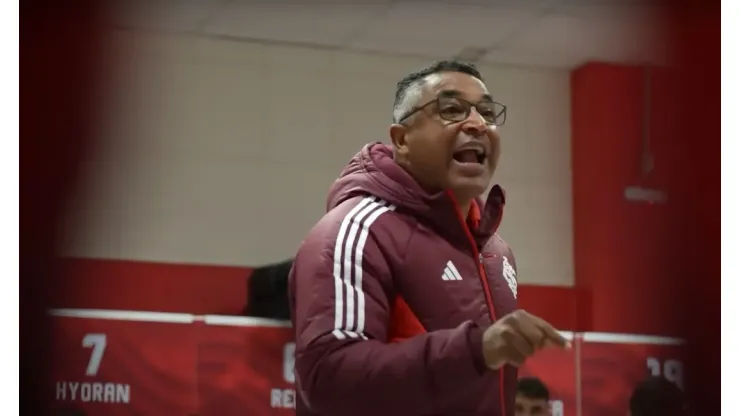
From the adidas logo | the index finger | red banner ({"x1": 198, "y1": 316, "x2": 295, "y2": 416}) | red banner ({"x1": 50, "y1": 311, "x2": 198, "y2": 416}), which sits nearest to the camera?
the index finger

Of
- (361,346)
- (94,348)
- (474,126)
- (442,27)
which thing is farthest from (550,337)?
(94,348)

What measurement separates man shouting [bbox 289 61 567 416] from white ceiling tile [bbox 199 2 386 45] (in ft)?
1.44

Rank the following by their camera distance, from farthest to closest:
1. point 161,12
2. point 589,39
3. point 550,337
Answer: point 589,39
point 161,12
point 550,337

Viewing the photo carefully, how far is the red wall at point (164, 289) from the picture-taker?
4.32 ft

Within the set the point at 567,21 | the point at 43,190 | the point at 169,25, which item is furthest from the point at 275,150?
the point at 567,21

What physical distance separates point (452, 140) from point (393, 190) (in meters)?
0.08

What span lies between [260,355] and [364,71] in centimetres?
51

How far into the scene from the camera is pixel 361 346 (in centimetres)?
74

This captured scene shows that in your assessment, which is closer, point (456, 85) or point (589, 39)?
point (456, 85)

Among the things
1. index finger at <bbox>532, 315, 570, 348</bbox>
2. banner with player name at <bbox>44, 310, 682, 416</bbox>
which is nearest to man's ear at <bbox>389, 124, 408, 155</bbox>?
index finger at <bbox>532, 315, 570, 348</bbox>

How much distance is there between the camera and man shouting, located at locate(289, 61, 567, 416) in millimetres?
727

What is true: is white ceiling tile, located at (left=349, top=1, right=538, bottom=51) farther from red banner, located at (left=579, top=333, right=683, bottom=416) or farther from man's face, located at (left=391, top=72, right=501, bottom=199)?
red banner, located at (left=579, top=333, right=683, bottom=416)

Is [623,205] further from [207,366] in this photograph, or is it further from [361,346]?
[361,346]

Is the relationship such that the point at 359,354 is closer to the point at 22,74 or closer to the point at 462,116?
the point at 462,116
